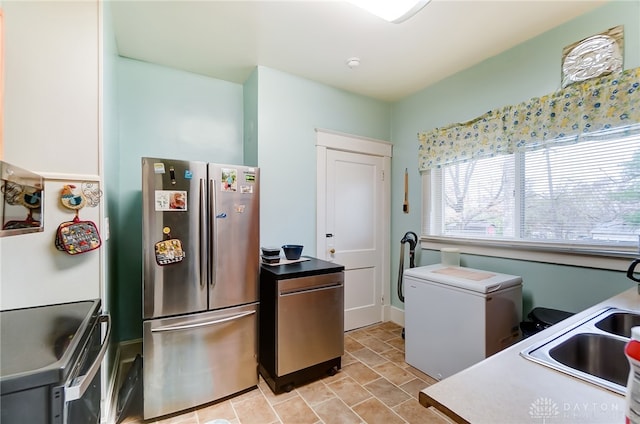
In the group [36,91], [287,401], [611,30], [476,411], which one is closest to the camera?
[476,411]

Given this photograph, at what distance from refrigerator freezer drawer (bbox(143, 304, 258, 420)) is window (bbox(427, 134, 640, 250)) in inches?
87.0

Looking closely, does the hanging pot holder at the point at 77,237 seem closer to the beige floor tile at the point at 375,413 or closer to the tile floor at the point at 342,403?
the tile floor at the point at 342,403

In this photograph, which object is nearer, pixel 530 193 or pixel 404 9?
pixel 404 9

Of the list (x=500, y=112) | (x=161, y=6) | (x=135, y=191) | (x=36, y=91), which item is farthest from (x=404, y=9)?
(x=135, y=191)

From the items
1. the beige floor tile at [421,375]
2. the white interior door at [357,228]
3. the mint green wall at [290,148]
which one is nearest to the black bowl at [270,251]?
the mint green wall at [290,148]

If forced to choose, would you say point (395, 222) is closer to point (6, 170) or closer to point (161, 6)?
point (161, 6)

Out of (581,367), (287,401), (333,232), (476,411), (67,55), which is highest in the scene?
(67,55)

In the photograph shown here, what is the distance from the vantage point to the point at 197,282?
6.28ft

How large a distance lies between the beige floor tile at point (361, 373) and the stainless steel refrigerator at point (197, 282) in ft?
2.64

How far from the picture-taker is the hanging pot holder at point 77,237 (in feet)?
4.68

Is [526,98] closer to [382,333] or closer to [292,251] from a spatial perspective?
[292,251]

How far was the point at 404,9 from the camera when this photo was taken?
5.24 feet

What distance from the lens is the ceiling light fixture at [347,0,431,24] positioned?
154 cm

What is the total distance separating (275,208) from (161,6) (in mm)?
1747
